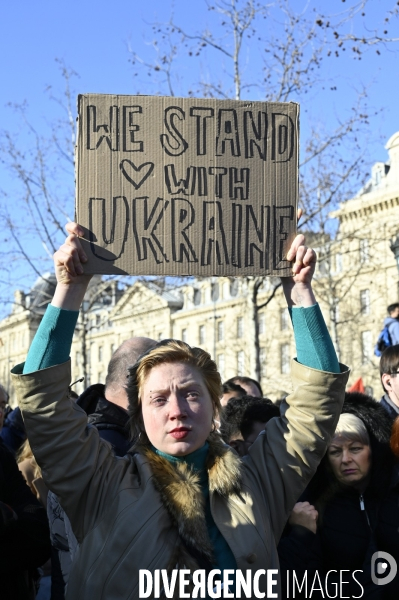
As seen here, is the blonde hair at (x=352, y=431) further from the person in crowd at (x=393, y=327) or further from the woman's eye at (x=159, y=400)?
the person in crowd at (x=393, y=327)

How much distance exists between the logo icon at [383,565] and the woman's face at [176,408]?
155cm

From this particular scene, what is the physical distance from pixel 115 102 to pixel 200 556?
168cm

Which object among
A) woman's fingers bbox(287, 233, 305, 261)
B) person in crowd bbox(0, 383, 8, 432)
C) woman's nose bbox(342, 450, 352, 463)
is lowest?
woman's nose bbox(342, 450, 352, 463)

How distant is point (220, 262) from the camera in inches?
132

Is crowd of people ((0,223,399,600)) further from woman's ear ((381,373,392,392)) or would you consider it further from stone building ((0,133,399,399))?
stone building ((0,133,399,399))

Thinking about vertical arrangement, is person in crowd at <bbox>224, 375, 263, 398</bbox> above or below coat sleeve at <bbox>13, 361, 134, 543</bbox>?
below

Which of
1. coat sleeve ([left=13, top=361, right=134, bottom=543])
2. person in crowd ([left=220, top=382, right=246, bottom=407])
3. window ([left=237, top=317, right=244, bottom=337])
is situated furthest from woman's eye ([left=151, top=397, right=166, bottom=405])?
window ([left=237, top=317, right=244, bottom=337])

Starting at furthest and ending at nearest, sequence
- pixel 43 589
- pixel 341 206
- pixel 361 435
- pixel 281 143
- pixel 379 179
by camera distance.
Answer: pixel 379 179 < pixel 341 206 < pixel 43 589 < pixel 361 435 < pixel 281 143

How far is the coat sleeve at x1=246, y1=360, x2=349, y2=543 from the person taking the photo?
3141 mm

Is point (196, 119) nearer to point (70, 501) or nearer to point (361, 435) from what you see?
point (70, 501)

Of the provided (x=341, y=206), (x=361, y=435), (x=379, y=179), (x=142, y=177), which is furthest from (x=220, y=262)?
(x=379, y=179)

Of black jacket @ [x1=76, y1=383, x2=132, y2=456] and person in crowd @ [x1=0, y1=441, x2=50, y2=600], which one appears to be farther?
black jacket @ [x1=76, y1=383, x2=132, y2=456]

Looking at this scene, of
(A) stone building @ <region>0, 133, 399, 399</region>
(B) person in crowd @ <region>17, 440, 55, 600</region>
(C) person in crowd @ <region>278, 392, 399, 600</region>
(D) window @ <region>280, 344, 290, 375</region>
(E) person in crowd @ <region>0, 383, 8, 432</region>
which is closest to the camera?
(C) person in crowd @ <region>278, 392, 399, 600</region>

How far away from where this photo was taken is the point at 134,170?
3.34 m
